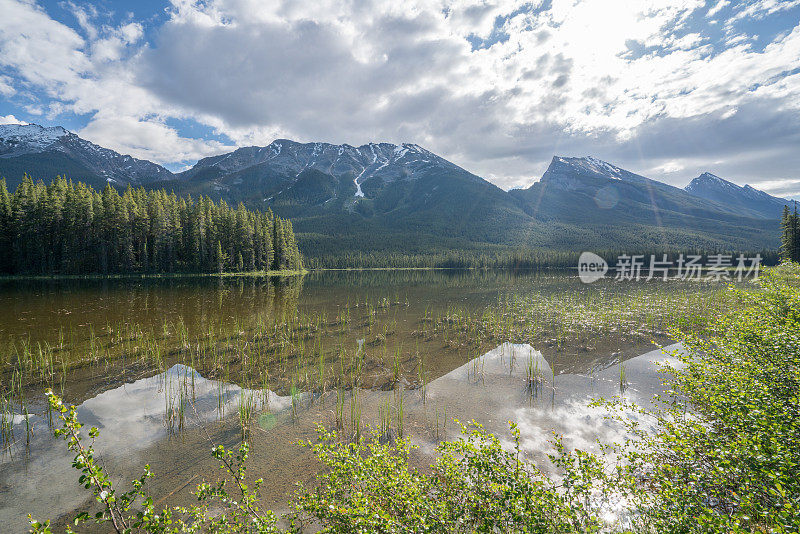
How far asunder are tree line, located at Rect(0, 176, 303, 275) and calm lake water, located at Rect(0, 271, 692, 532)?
59388mm

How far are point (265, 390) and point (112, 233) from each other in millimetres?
86875

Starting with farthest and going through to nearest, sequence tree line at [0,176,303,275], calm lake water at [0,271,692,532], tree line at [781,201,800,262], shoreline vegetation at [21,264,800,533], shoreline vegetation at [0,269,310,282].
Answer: tree line at [781,201,800,262] → tree line at [0,176,303,275] → shoreline vegetation at [0,269,310,282] → calm lake water at [0,271,692,532] → shoreline vegetation at [21,264,800,533]

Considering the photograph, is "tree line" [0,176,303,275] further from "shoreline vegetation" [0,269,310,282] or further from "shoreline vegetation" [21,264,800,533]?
"shoreline vegetation" [21,264,800,533]

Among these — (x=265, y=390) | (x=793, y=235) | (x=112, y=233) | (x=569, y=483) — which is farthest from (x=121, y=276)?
(x=793, y=235)

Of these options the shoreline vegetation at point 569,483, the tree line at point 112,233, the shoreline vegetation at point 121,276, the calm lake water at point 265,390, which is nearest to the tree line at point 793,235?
the calm lake water at point 265,390

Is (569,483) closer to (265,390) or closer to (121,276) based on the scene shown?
(265,390)

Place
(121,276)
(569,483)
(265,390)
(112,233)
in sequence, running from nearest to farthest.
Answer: (569,483) → (265,390) → (121,276) → (112,233)

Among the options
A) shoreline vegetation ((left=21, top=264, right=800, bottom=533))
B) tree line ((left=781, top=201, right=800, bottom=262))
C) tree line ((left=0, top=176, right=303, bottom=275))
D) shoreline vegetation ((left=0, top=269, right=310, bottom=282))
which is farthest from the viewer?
tree line ((left=781, top=201, right=800, bottom=262))

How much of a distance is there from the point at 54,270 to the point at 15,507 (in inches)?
3623

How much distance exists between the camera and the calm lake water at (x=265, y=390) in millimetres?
9164

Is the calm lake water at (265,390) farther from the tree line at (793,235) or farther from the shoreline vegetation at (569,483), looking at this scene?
the tree line at (793,235)

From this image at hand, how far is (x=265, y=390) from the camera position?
44.4ft

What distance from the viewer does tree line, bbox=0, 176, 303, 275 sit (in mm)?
67375

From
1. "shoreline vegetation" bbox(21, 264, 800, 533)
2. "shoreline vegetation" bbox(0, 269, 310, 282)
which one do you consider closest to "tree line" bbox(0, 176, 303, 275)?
"shoreline vegetation" bbox(0, 269, 310, 282)
